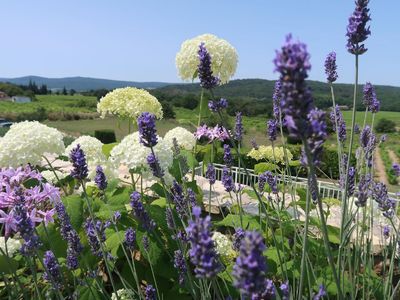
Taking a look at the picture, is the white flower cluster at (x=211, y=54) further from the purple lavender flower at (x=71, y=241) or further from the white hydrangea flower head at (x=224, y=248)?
the purple lavender flower at (x=71, y=241)

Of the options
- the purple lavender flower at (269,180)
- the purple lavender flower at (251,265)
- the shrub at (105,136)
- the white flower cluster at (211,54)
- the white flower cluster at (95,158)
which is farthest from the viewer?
the shrub at (105,136)

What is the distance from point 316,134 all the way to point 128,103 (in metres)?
2.85

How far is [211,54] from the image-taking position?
156 inches

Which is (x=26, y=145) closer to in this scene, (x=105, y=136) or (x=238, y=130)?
(x=238, y=130)

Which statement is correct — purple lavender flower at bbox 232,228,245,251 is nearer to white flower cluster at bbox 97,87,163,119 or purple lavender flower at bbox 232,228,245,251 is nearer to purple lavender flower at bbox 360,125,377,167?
purple lavender flower at bbox 360,125,377,167

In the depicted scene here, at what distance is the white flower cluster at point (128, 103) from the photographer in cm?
365

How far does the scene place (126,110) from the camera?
3.68 metres

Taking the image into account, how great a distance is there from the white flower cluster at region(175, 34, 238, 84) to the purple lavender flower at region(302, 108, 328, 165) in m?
3.06

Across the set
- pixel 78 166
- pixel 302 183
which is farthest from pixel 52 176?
pixel 302 183

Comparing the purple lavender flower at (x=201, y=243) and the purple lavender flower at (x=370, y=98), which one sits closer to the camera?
the purple lavender flower at (x=201, y=243)

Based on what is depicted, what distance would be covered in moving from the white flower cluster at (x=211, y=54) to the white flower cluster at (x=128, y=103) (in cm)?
52

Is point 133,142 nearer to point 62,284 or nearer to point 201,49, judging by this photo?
point 62,284

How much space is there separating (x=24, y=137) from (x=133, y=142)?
70 centimetres

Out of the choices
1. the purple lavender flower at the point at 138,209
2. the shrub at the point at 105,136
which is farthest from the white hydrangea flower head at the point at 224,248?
the shrub at the point at 105,136
